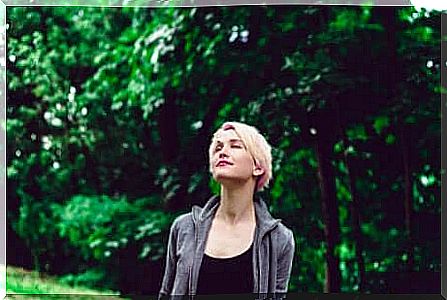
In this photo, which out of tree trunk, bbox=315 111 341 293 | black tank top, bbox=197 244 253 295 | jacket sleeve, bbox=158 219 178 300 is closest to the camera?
black tank top, bbox=197 244 253 295

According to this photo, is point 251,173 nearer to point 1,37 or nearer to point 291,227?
point 291,227

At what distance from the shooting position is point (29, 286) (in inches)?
203

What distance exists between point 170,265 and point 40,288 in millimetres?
631

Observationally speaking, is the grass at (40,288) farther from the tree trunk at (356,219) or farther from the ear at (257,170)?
the tree trunk at (356,219)

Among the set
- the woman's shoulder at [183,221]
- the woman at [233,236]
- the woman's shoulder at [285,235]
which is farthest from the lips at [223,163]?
the woman's shoulder at [285,235]

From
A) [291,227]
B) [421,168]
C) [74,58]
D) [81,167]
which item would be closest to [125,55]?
[74,58]

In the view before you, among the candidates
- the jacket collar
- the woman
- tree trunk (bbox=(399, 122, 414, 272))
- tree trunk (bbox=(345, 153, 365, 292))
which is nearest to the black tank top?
the woman

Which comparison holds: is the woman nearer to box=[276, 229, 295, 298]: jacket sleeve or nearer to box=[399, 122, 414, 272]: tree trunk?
box=[276, 229, 295, 298]: jacket sleeve

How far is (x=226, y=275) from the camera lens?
4957 millimetres

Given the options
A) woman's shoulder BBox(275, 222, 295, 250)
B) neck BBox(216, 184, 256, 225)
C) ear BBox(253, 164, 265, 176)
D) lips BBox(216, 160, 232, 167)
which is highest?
lips BBox(216, 160, 232, 167)

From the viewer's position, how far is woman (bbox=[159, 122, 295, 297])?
195 inches

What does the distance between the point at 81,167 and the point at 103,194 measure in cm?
17

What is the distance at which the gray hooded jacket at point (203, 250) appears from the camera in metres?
4.96

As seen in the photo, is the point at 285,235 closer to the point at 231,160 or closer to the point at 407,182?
the point at 231,160
